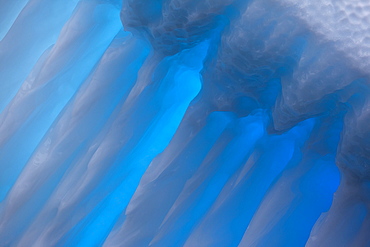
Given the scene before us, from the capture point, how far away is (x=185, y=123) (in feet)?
2.37

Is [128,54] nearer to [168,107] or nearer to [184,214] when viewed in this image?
[168,107]

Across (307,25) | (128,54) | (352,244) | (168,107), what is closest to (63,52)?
(128,54)

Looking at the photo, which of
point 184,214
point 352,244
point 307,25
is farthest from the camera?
point 184,214

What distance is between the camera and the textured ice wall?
1.73 feet

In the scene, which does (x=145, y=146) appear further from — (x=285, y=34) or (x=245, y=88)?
(x=285, y=34)

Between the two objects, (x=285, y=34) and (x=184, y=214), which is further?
(x=184, y=214)

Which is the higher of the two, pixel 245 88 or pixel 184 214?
pixel 245 88

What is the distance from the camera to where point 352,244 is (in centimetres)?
61

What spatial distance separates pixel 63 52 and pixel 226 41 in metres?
0.38

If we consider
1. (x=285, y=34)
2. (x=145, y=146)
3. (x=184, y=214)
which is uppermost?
(x=285, y=34)

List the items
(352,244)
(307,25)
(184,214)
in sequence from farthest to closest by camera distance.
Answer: (184,214)
(352,244)
(307,25)

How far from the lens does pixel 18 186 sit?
0.81 m

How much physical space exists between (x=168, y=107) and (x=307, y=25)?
1.15ft

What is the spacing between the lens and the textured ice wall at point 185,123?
1.73 feet
